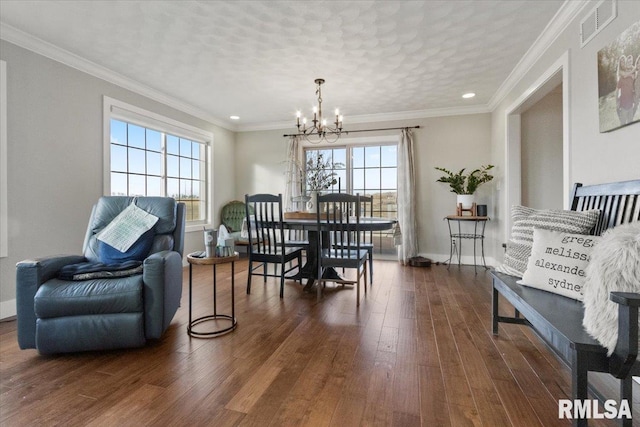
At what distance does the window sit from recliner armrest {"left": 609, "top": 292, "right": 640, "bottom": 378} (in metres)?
3.95

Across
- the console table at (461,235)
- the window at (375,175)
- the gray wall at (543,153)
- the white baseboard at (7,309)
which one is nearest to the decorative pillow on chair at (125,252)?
the white baseboard at (7,309)

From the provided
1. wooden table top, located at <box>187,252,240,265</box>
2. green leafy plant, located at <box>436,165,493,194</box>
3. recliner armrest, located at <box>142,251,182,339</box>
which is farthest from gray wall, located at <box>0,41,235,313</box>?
green leafy plant, located at <box>436,165,493,194</box>

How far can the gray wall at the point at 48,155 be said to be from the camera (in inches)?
102

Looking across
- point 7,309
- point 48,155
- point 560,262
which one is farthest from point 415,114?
point 7,309

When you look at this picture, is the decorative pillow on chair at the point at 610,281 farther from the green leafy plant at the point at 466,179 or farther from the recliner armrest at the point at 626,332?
the green leafy plant at the point at 466,179

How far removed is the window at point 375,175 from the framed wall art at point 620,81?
10.6 ft

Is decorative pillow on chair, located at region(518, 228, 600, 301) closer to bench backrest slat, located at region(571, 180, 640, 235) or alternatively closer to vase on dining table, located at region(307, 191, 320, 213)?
bench backrest slat, located at region(571, 180, 640, 235)

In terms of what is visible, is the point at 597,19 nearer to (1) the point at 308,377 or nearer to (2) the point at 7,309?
(1) the point at 308,377

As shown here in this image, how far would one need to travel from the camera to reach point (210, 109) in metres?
4.76

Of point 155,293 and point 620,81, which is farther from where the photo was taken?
point 155,293

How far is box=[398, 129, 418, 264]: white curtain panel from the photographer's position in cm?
473

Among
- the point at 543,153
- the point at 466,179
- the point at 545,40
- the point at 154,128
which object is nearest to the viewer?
the point at 545,40

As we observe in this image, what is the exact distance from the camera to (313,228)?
9.73 feet

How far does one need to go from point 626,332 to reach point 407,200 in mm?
3868
